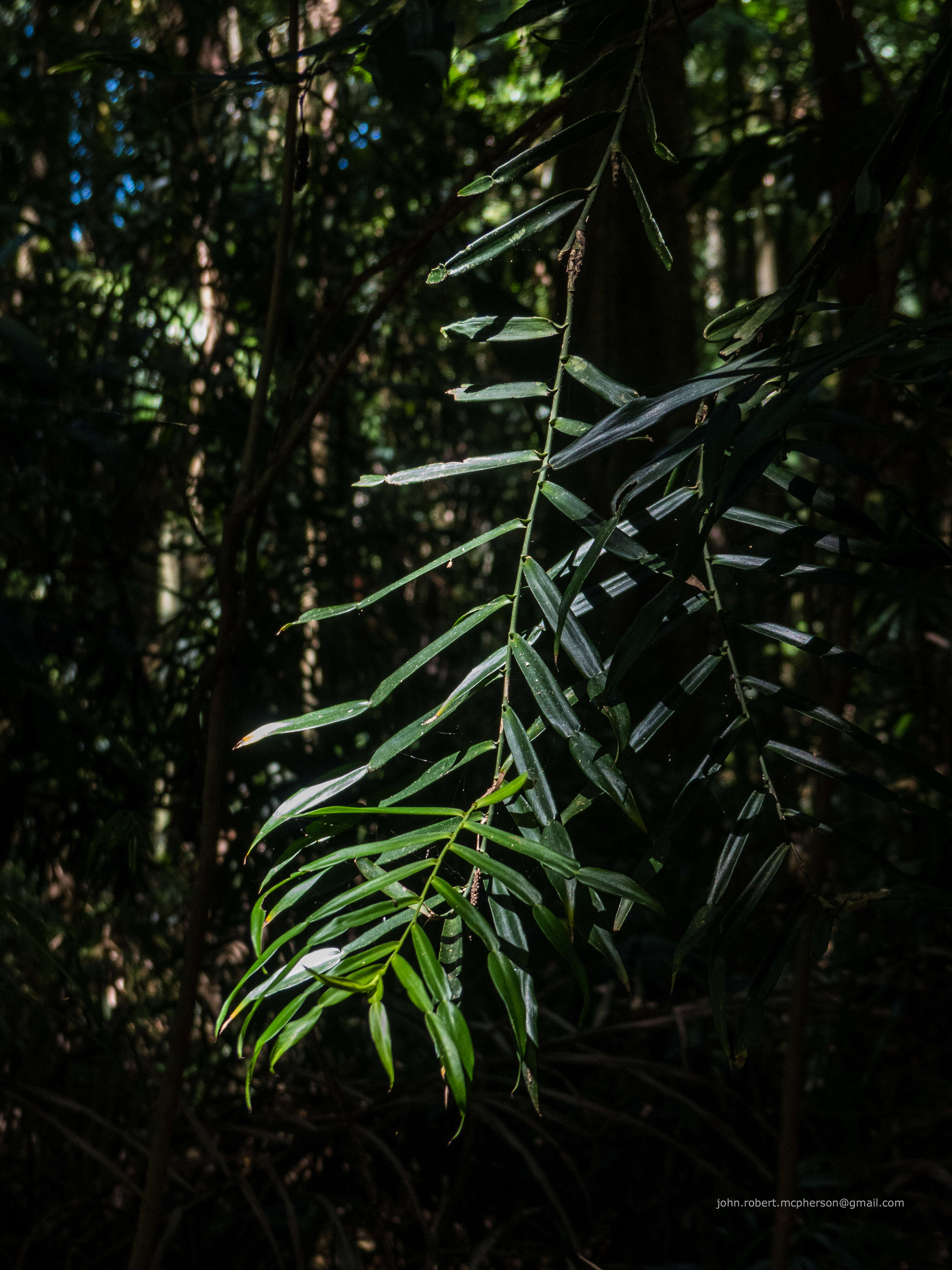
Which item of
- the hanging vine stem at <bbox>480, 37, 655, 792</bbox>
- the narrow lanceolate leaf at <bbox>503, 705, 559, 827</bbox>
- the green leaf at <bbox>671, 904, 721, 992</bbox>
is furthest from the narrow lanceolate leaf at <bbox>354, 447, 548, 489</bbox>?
the green leaf at <bbox>671, 904, 721, 992</bbox>

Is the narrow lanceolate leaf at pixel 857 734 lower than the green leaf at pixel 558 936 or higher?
higher

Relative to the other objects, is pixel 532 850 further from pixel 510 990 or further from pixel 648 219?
pixel 648 219

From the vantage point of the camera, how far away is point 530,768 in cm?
36

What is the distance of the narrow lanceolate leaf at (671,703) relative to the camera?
0.40 meters

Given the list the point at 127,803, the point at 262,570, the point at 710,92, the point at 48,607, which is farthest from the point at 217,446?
A: the point at 710,92

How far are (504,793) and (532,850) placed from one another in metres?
0.02

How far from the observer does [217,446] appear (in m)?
1.20

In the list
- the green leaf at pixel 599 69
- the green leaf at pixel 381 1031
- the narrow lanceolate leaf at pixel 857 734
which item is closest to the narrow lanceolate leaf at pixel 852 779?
the narrow lanceolate leaf at pixel 857 734

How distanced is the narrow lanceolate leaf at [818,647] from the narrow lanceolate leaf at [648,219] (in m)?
0.17

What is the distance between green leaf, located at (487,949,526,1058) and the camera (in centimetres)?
29

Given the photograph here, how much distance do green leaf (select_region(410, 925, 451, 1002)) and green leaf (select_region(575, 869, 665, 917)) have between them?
60 mm

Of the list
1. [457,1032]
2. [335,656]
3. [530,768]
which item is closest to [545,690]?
[530,768]

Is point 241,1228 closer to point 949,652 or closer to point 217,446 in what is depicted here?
point 217,446

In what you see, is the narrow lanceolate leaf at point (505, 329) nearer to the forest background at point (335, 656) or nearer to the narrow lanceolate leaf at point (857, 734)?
the forest background at point (335, 656)
